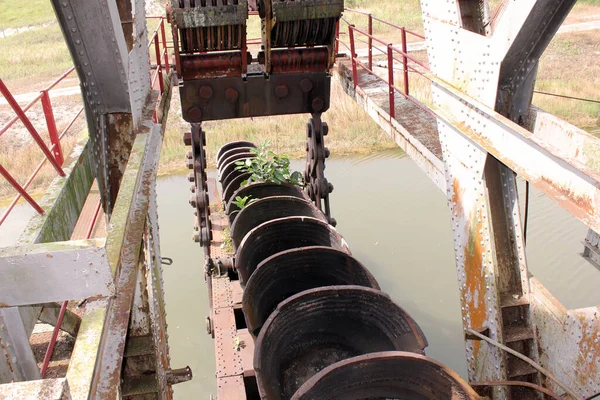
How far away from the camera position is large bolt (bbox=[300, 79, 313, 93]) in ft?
22.4

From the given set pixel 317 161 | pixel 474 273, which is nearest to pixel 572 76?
pixel 317 161

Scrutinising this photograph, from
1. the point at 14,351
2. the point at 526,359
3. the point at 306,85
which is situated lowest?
the point at 526,359

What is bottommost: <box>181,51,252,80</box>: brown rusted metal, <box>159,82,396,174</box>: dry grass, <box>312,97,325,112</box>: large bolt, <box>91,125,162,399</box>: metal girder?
<box>159,82,396,174</box>: dry grass

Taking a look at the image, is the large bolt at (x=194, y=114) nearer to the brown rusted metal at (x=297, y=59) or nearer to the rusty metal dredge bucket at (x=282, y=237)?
the brown rusted metal at (x=297, y=59)

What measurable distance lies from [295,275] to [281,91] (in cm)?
229

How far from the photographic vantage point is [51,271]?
1.82 meters

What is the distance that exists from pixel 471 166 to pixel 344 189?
8496 mm

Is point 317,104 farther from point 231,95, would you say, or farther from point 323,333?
point 323,333

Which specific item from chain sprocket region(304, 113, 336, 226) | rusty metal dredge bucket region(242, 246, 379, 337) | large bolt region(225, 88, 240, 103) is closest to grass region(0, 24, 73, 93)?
chain sprocket region(304, 113, 336, 226)

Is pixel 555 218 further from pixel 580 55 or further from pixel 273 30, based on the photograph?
pixel 580 55

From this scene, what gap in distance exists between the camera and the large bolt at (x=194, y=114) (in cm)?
662

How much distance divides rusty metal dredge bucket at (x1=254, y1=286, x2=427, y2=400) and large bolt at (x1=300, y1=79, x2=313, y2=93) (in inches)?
115

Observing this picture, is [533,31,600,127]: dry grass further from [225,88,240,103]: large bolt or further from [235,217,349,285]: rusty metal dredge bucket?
[225,88,240,103]: large bolt

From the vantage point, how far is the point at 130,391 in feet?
13.9
